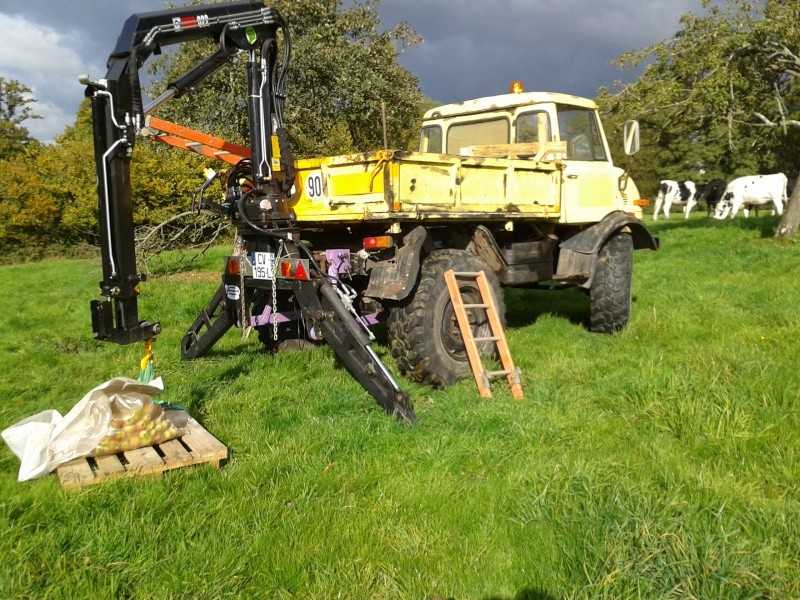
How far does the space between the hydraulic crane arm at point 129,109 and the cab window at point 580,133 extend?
137 inches

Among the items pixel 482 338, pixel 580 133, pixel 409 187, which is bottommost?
pixel 482 338

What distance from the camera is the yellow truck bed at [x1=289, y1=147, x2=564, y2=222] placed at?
510cm

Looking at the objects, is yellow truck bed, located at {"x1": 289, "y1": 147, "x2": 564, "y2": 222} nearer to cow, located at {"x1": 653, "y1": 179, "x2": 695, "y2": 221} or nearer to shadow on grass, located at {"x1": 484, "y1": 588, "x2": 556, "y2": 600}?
shadow on grass, located at {"x1": 484, "y1": 588, "x2": 556, "y2": 600}

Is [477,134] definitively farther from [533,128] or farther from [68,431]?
[68,431]

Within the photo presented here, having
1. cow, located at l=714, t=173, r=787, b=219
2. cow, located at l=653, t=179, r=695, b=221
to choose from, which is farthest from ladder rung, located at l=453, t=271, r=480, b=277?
cow, located at l=653, t=179, r=695, b=221

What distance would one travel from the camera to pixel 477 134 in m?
7.71

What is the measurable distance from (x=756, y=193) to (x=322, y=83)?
14658mm

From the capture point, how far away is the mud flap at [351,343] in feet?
15.2

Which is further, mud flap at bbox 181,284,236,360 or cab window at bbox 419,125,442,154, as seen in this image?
cab window at bbox 419,125,442,154

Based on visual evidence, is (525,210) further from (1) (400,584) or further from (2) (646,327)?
(1) (400,584)

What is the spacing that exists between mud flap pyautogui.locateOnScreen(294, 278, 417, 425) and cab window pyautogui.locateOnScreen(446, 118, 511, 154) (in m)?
3.44

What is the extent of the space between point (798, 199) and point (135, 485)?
50.4 feet

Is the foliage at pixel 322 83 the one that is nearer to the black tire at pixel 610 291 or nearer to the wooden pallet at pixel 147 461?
the black tire at pixel 610 291

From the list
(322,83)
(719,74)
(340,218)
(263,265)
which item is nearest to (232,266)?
(263,265)
